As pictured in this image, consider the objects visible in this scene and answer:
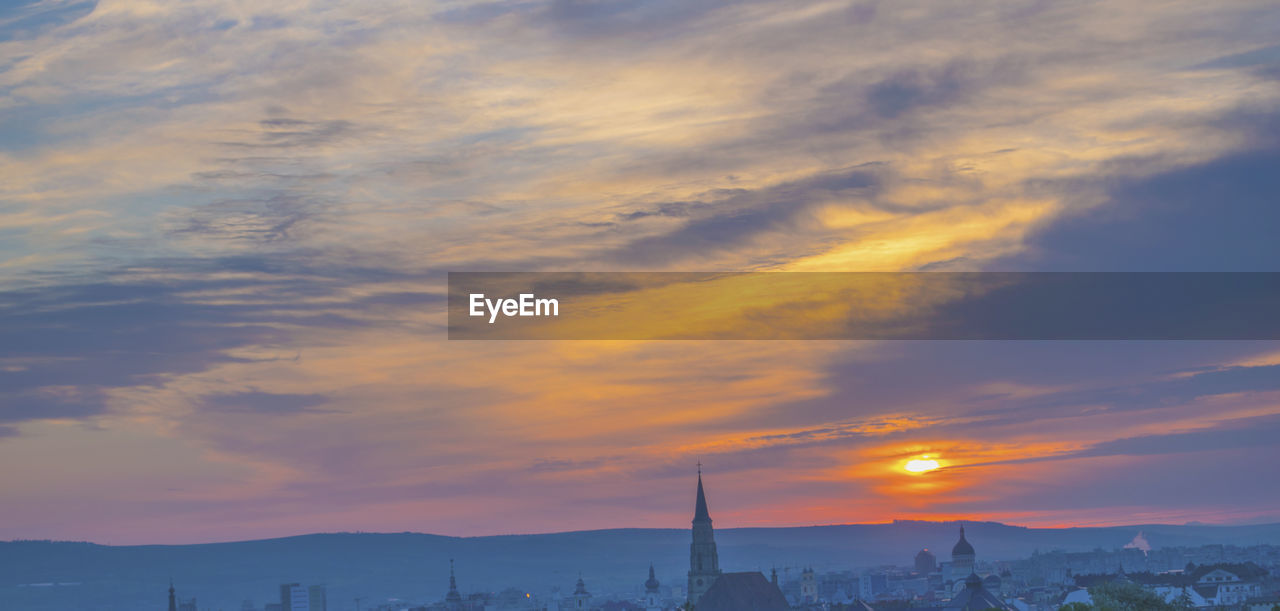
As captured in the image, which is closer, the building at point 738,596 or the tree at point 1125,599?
the tree at point 1125,599

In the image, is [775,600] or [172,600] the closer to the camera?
[172,600]

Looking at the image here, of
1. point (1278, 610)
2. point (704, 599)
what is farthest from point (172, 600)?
A: point (1278, 610)

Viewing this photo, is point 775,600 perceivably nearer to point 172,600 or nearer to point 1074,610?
point 172,600

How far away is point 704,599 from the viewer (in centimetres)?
19525

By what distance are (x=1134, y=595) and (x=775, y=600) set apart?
98.8 meters

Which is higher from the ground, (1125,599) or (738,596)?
(738,596)

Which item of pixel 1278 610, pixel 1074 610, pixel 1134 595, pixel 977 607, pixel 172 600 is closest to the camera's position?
pixel 1134 595

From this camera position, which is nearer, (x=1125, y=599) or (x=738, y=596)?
(x=1125, y=599)

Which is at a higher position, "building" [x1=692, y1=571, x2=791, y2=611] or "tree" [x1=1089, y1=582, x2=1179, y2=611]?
"building" [x1=692, y1=571, x2=791, y2=611]

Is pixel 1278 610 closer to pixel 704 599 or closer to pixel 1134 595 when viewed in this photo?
pixel 1134 595

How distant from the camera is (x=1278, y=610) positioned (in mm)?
123500

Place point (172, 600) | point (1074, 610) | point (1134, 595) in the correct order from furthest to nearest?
point (172, 600) < point (1074, 610) < point (1134, 595)

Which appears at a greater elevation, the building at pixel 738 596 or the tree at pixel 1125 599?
the building at pixel 738 596

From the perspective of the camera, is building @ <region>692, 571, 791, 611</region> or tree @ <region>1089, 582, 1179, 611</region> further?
building @ <region>692, 571, 791, 611</region>
